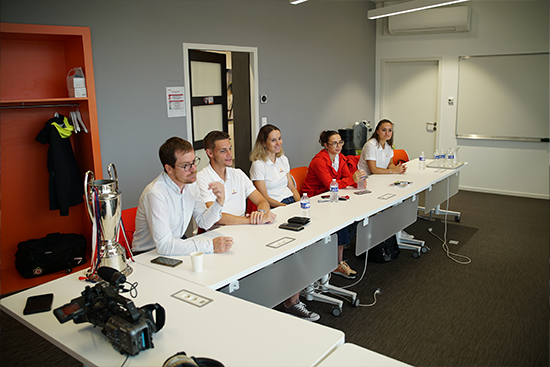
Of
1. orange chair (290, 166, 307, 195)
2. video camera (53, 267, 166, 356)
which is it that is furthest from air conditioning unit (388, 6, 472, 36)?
video camera (53, 267, 166, 356)

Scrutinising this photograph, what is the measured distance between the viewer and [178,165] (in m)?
2.51

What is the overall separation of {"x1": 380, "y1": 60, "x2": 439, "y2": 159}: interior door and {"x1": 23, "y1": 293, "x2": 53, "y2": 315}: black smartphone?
6.73 m

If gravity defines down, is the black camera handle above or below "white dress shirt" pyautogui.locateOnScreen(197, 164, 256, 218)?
below

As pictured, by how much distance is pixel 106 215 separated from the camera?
2.08 metres

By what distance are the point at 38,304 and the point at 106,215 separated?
18.7 inches

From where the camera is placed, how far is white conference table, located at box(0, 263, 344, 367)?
1446mm

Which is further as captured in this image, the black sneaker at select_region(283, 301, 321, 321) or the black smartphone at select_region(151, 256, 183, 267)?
the black sneaker at select_region(283, 301, 321, 321)

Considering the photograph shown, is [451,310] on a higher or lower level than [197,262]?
lower

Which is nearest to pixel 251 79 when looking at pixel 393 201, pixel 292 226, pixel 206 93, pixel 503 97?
pixel 206 93

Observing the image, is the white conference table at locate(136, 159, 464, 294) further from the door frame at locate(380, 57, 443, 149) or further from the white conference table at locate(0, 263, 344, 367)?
the door frame at locate(380, 57, 443, 149)

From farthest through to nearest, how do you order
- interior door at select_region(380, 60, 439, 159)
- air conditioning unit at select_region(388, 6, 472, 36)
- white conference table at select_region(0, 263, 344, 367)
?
interior door at select_region(380, 60, 439, 159) < air conditioning unit at select_region(388, 6, 472, 36) < white conference table at select_region(0, 263, 344, 367)

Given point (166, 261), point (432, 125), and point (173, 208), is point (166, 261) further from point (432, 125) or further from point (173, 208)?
point (432, 125)

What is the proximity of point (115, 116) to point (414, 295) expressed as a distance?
3158mm

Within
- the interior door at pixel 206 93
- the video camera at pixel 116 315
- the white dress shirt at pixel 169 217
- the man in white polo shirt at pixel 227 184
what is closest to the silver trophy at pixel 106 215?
the white dress shirt at pixel 169 217
